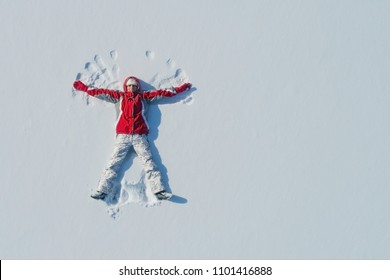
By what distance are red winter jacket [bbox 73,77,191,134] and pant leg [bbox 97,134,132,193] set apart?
0.23ft

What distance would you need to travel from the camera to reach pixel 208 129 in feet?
14.8

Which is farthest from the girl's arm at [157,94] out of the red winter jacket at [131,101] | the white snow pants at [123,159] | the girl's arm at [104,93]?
the white snow pants at [123,159]

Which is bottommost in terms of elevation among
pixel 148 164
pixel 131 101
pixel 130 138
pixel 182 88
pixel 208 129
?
pixel 148 164

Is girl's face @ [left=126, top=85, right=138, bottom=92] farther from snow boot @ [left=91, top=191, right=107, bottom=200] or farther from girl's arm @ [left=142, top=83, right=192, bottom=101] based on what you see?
snow boot @ [left=91, top=191, right=107, bottom=200]

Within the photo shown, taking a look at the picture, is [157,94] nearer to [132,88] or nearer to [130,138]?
[132,88]

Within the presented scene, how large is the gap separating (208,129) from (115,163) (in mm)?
782

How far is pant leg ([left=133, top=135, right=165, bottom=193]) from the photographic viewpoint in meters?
4.38

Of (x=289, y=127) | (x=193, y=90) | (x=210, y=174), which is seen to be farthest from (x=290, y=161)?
(x=193, y=90)

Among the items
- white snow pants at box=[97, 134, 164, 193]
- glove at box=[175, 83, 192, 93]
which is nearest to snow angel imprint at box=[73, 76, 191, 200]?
white snow pants at box=[97, 134, 164, 193]

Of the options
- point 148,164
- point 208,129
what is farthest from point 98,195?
point 208,129

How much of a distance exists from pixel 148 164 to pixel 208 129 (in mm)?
555

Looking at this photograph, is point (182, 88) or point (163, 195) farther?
point (182, 88)

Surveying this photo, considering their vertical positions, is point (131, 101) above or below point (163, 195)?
above

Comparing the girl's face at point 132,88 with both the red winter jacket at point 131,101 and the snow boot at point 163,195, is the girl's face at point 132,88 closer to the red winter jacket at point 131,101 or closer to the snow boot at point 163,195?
the red winter jacket at point 131,101
